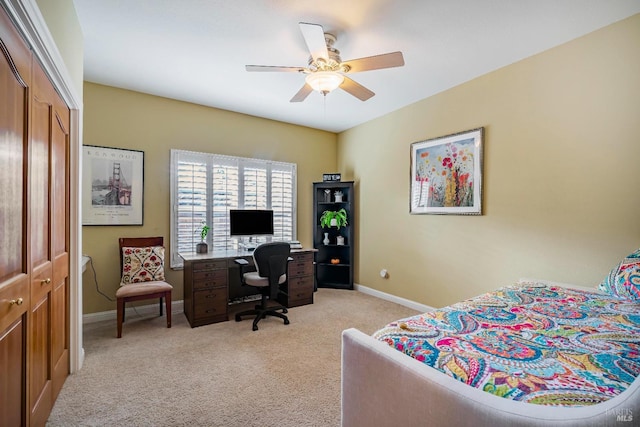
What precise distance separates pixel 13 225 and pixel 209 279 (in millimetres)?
2258

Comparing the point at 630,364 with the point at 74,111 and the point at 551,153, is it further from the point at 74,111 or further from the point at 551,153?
the point at 74,111

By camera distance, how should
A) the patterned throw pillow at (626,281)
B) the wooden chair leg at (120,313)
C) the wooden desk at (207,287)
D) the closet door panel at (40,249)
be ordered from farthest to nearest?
the wooden desk at (207,287)
the wooden chair leg at (120,313)
the patterned throw pillow at (626,281)
the closet door panel at (40,249)

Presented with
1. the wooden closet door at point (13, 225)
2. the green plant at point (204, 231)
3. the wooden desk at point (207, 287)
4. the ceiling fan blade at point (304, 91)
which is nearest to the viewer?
the wooden closet door at point (13, 225)

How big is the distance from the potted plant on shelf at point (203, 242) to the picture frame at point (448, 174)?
281cm

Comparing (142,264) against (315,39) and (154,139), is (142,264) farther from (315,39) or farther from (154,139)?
(315,39)

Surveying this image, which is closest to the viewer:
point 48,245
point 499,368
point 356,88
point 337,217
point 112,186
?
point 499,368

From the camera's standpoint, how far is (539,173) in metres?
2.80

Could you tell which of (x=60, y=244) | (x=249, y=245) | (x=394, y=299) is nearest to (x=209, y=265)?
(x=249, y=245)

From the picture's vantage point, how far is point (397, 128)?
4.30 m

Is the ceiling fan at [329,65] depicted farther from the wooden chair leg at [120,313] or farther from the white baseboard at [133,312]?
the white baseboard at [133,312]

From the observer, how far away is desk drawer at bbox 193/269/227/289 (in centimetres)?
336

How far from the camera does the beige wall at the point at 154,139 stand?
347 cm

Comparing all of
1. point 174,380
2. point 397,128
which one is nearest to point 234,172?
point 397,128

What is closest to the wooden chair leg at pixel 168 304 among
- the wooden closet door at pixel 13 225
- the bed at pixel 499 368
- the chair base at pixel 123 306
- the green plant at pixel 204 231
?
the chair base at pixel 123 306
